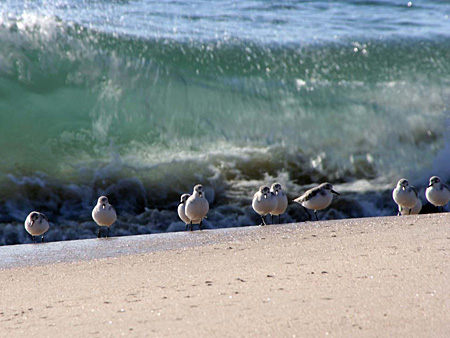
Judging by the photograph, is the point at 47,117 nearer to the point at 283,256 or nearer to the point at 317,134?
the point at 317,134

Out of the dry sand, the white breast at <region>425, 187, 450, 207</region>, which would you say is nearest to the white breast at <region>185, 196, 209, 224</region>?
the dry sand

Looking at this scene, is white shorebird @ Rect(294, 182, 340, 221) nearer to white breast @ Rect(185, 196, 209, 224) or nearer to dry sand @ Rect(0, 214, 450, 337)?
white breast @ Rect(185, 196, 209, 224)

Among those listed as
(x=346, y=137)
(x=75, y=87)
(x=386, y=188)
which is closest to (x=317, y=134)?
(x=346, y=137)

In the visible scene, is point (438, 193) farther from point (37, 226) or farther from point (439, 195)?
point (37, 226)

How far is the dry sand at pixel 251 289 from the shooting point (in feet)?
10.4

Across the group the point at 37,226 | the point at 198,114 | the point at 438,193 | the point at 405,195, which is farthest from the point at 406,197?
the point at 37,226

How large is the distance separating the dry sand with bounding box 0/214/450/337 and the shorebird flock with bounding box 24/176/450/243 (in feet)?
5.12

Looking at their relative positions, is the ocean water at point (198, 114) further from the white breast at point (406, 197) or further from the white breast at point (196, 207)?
the white breast at point (406, 197)

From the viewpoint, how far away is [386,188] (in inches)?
373

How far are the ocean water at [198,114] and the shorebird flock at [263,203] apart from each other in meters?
0.68

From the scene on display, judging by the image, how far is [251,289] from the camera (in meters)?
3.78

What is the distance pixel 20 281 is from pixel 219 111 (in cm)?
612

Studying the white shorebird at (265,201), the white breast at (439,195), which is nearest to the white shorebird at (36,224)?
the white shorebird at (265,201)

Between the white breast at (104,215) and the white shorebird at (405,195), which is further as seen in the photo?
the white shorebird at (405,195)
